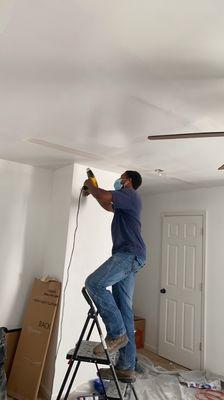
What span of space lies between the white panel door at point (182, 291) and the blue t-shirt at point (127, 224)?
7.57ft

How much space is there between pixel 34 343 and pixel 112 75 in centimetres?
291

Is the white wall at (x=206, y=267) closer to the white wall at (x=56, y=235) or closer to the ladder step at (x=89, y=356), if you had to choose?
the white wall at (x=56, y=235)

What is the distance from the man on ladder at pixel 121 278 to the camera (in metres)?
2.00

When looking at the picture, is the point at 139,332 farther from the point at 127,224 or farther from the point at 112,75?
the point at 112,75

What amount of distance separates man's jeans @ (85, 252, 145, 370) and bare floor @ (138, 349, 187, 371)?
231 cm

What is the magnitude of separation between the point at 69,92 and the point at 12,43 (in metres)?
0.48

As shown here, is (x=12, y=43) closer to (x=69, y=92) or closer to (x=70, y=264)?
(x=69, y=92)

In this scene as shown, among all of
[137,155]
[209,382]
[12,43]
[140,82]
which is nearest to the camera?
[12,43]

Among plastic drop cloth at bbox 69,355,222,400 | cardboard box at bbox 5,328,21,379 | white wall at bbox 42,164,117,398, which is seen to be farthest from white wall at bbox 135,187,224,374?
cardboard box at bbox 5,328,21,379

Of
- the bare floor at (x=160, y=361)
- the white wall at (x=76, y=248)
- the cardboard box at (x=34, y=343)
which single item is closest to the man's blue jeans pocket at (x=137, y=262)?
the white wall at (x=76, y=248)

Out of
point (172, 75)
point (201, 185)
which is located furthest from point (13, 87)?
point (201, 185)

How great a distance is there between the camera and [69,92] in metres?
1.79

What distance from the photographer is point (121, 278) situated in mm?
2086

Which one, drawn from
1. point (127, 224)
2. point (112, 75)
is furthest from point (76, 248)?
point (112, 75)
